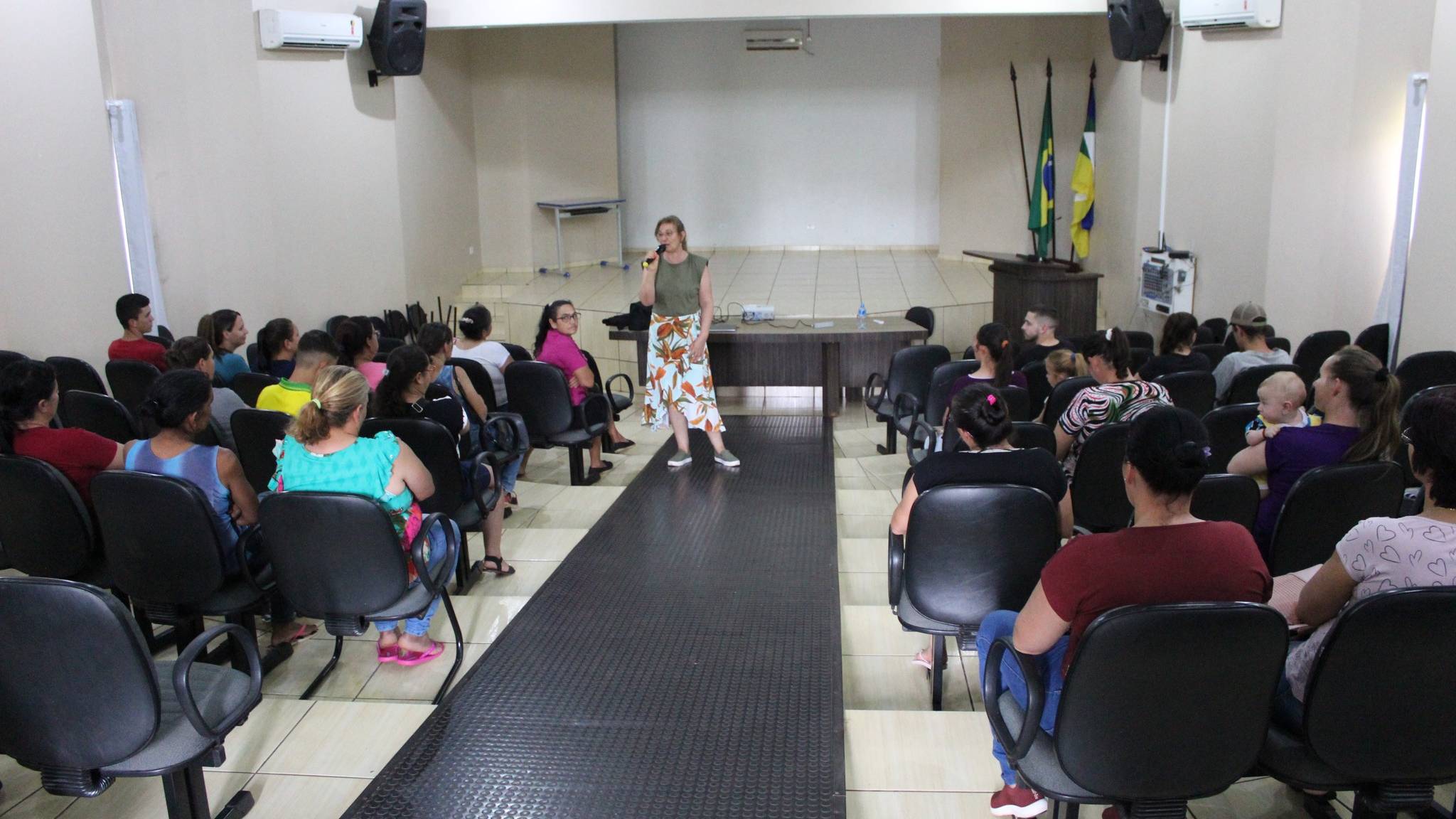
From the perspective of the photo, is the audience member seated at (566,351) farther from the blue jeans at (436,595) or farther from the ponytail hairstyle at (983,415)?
the ponytail hairstyle at (983,415)

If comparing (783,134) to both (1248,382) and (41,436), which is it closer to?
(1248,382)

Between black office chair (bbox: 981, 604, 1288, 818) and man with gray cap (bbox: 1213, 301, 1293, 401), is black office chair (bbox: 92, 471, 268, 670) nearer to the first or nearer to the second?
black office chair (bbox: 981, 604, 1288, 818)

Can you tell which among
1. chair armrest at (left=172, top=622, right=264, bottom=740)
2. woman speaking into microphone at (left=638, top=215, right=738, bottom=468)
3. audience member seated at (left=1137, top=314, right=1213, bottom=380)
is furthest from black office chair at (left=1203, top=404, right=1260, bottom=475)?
chair armrest at (left=172, top=622, right=264, bottom=740)

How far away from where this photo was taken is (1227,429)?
404cm

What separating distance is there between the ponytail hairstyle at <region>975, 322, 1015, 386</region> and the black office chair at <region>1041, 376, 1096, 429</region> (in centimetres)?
29

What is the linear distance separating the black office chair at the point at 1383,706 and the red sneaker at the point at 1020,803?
0.55 m

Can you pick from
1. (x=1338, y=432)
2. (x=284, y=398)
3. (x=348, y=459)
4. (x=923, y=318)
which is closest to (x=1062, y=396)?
(x=1338, y=432)

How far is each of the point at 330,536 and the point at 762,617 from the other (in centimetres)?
149

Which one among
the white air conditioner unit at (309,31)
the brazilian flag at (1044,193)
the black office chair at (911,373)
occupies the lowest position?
the black office chair at (911,373)

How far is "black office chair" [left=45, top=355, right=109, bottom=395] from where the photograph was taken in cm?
532

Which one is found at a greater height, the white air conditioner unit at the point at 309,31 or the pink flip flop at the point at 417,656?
the white air conditioner unit at the point at 309,31

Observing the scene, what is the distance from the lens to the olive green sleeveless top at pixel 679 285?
5609 millimetres

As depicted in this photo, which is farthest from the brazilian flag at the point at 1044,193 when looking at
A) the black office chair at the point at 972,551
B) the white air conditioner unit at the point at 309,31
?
the black office chair at the point at 972,551

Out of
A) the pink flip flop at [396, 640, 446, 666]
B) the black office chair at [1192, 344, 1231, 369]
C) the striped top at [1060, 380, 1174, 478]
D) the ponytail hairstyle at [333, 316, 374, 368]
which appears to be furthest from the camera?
the black office chair at [1192, 344, 1231, 369]
